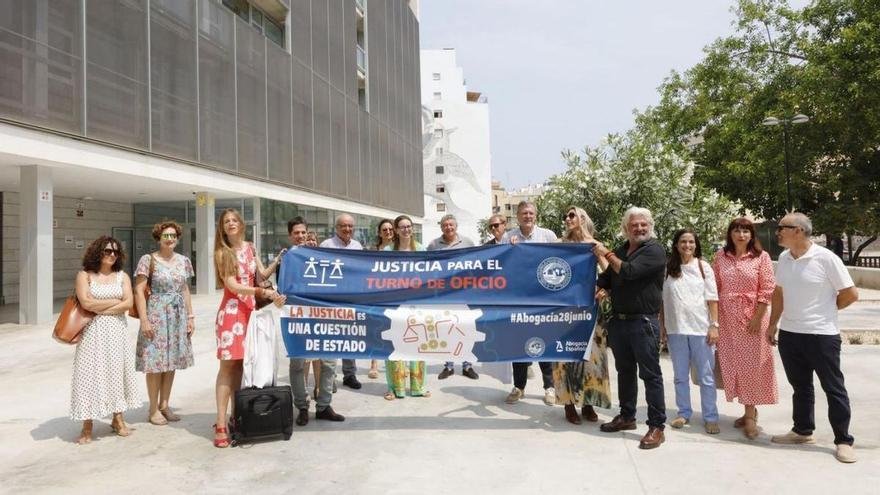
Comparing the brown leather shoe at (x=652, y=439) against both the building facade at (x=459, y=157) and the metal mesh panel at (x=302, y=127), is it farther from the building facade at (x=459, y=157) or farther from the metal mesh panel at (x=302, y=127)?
the building facade at (x=459, y=157)

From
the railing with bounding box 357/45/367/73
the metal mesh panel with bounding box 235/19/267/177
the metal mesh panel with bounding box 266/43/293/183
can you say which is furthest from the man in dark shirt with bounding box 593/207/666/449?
the railing with bounding box 357/45/367/73

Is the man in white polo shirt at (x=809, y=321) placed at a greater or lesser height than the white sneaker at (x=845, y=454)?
greater

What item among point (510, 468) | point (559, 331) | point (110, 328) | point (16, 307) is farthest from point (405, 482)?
point (16, 307)

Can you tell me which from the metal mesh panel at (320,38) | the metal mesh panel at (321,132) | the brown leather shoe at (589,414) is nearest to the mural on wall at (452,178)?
the metal mesh panel at (320,38)

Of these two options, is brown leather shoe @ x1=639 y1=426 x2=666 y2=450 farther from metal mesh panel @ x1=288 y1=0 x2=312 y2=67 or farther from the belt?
metal mesh panel @ x1=288 y1=0 x2=312 y2=67

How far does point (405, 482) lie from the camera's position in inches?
145

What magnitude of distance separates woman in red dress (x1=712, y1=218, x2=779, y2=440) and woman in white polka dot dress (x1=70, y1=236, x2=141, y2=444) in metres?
5.17

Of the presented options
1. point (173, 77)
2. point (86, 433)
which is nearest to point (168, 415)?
point (86, 433)

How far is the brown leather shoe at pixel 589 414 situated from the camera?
16.0 ft

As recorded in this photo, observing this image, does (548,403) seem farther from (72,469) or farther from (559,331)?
(72,469)

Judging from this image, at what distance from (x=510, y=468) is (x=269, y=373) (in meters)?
2.10

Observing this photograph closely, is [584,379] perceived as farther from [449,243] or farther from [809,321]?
[449,243]

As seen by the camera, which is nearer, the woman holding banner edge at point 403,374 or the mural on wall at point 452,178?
the woman holding banner edge at point 403,374

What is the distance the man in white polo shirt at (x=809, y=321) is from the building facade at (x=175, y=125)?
41.8ft
